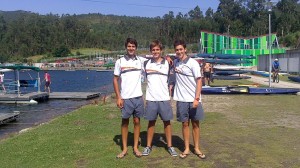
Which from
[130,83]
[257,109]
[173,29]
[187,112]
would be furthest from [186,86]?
[173,29]

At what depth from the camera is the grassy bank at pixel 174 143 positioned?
7195mm

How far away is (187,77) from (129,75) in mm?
1138

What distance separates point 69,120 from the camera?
13.7 m

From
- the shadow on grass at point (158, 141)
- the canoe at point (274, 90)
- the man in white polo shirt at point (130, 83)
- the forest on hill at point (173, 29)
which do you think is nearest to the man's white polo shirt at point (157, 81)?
the man in white polo shirt at point (130, 83)

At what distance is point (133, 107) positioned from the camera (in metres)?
7.44

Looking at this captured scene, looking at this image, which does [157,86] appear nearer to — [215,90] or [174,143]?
[174,143]

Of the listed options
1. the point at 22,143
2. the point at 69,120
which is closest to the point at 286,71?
the point at 69,120

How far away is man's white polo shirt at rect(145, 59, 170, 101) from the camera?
24.2ft

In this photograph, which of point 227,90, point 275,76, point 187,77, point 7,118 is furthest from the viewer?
point 275,76

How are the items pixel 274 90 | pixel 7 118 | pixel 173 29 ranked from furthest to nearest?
pixel 173 29
pixel 274 90
pixel 7 118

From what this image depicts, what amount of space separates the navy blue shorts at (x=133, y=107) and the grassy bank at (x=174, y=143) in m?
0.86

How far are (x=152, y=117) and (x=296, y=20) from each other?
418ft

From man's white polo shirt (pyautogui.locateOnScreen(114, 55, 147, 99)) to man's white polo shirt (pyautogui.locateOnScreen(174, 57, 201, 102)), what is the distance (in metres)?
0.80

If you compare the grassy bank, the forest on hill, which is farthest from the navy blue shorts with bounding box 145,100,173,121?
the forest on hill
